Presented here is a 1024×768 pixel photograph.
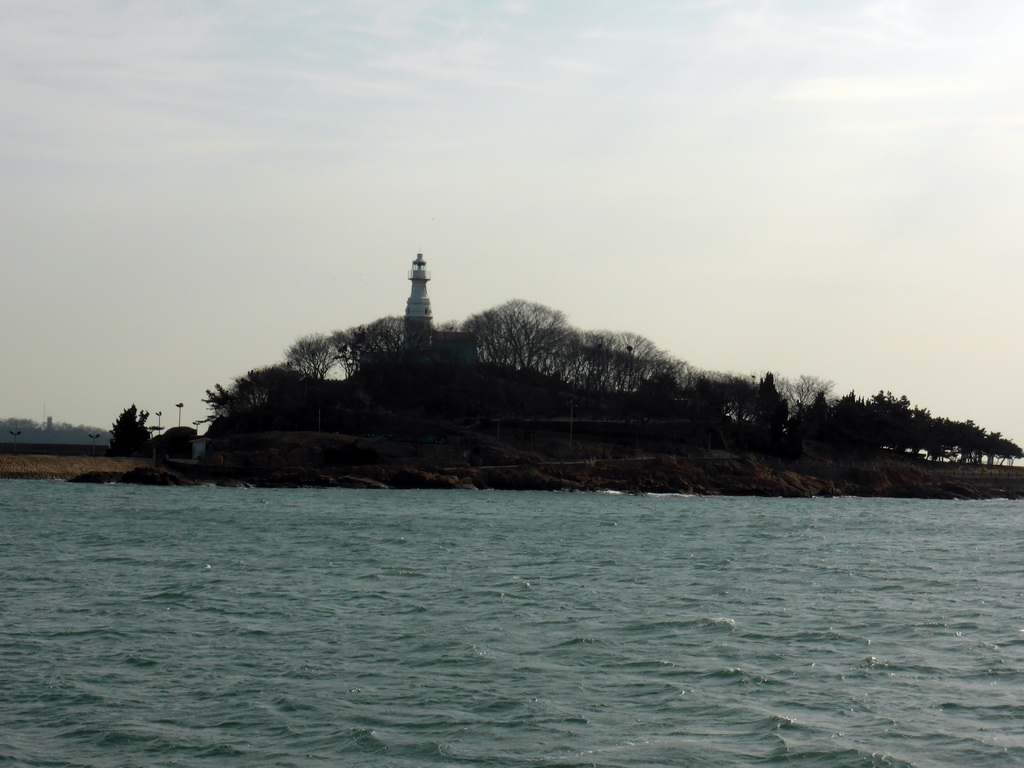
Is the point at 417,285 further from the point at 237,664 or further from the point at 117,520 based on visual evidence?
the point at 237,664

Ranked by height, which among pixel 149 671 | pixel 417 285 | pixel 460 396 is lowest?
pixel 149 671

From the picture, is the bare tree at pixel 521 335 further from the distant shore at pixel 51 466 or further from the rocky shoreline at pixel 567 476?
the distant shore at pixel 51 466

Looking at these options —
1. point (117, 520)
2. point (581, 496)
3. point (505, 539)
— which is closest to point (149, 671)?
point (505, 539)

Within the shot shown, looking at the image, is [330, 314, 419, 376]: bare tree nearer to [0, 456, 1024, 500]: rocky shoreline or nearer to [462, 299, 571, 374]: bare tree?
[462, 299, 571, 374]: bare tree

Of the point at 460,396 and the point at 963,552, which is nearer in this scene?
the point at 963,552

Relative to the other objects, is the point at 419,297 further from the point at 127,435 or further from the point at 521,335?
the point at 127,435

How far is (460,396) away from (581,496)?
28744mm

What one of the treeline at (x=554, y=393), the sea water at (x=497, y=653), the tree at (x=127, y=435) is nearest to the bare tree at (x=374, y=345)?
the treeline at (x=554, y=393)

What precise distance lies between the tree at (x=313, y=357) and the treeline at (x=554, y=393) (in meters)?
0.12

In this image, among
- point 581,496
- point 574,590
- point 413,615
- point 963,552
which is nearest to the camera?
point 413,615

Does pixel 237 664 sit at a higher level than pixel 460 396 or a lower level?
lower

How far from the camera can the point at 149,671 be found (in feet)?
52.8

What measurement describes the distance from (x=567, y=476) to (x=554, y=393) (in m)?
23.4

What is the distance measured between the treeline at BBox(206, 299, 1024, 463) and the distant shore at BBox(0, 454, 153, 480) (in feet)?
43.7
